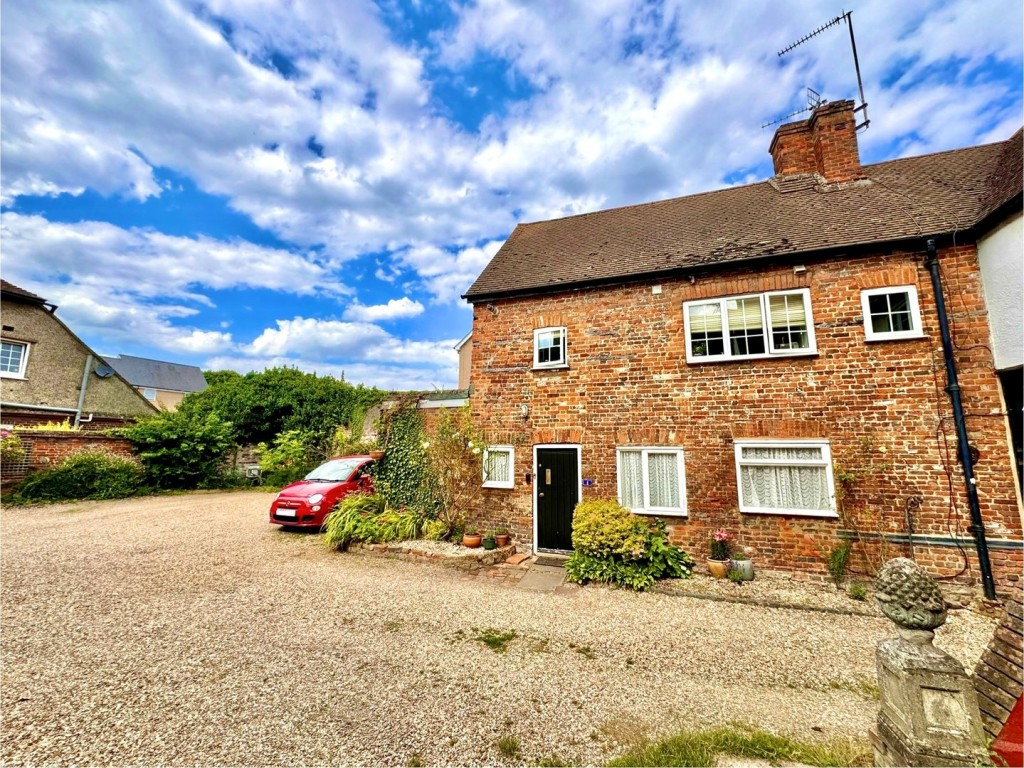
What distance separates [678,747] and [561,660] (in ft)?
5.45

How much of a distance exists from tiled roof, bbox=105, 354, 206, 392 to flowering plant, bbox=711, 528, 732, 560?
5262 centimetres

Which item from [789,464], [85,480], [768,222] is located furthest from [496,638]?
[85,480]

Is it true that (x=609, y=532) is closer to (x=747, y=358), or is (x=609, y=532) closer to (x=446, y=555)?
(x=446, y=555)

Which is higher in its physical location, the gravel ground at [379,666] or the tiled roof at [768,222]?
the tiled roof at [768,222]

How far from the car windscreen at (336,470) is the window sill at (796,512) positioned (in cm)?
914

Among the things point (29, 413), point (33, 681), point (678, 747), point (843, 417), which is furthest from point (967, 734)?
point (29, 413)

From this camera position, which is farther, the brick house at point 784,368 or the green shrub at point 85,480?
the green shrub at point 85,480

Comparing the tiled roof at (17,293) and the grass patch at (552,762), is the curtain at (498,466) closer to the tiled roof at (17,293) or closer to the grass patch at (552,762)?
the grass patch at (552,762)

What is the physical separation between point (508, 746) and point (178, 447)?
59.4 feet

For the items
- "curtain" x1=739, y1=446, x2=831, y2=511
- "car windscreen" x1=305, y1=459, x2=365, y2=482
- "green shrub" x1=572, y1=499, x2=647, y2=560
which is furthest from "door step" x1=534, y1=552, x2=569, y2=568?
"car windscreen" x1=305, y1=459, x2=365, y2=482

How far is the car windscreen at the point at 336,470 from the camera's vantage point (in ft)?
35.6

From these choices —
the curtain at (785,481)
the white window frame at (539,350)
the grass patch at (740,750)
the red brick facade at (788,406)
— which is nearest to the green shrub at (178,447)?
the red brick facade at (788,406)

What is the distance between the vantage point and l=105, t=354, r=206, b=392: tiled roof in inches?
1657

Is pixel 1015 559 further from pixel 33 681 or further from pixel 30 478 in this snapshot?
pixel 30 478
